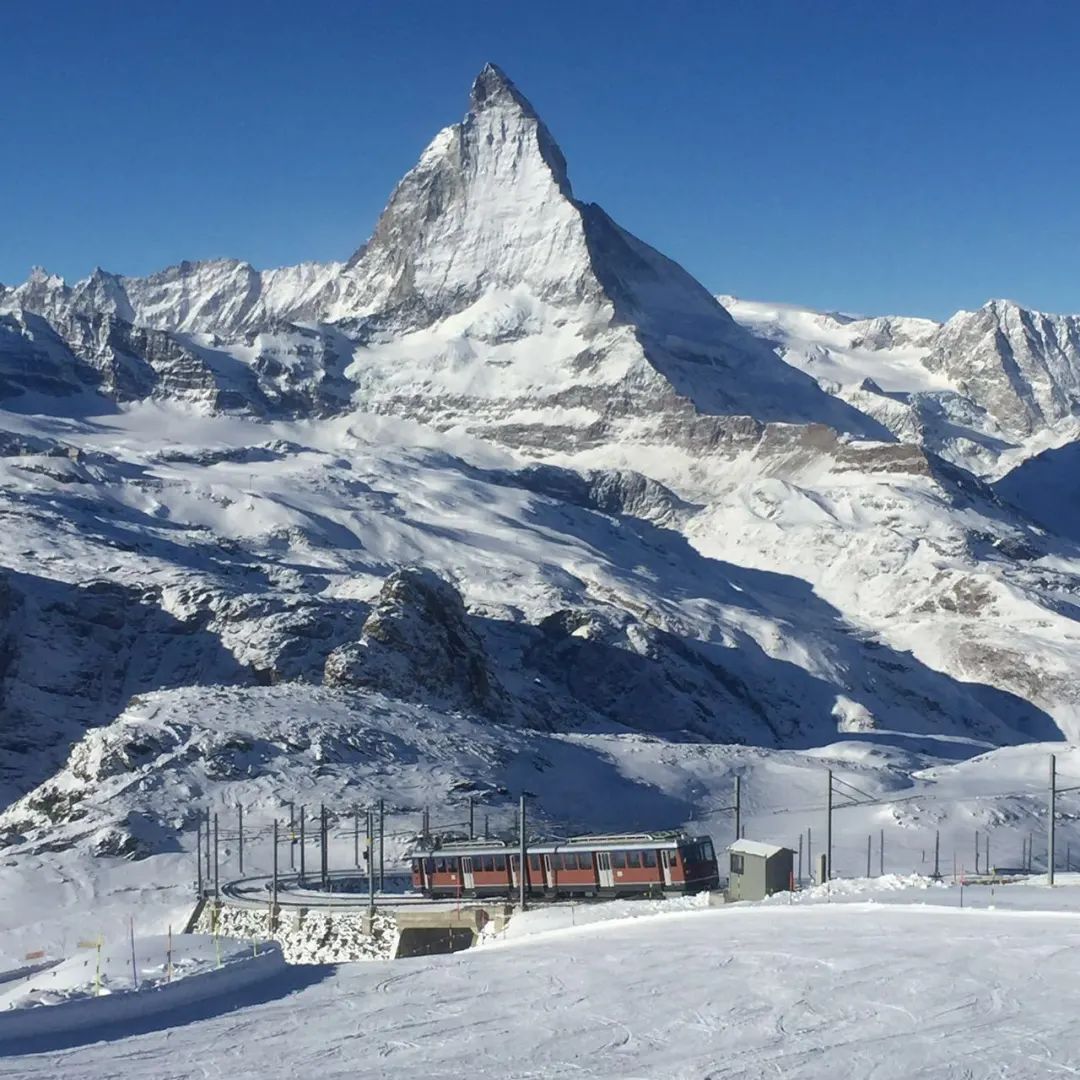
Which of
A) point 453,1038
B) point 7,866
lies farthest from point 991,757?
point 453,1038

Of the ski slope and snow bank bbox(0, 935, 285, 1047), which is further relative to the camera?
snow bank bbox(0, 935, 285, 1047)

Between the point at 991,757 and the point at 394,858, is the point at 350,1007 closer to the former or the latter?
the point at 394,858

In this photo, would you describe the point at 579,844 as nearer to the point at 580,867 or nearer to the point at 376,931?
the point at 580,867

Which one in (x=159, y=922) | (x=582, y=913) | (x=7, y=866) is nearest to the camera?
(x=582, y=913)

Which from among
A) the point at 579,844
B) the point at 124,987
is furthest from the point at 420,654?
the point at 124,987

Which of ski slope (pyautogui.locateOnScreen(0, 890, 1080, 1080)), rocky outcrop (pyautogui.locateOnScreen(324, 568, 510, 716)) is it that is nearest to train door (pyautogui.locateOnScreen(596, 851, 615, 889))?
ski slope (pyautogui.locateOnScreen(0, 890, 1080, 1080))

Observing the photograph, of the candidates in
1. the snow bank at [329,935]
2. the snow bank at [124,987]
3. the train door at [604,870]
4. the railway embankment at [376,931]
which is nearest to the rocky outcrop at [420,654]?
the train door at [604,870]

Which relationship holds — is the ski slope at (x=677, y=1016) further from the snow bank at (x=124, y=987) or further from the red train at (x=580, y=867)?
the red train at (x=580, y=867)

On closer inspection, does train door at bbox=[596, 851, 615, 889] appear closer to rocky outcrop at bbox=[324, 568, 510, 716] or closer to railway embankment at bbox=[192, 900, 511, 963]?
railway embankment at bbox=[192, 900, 511, 963]
